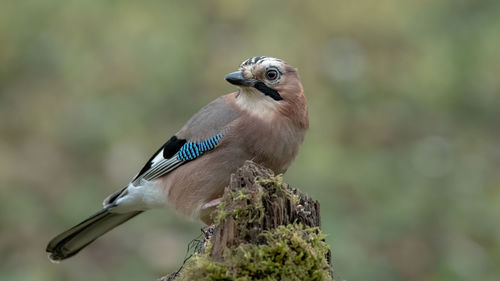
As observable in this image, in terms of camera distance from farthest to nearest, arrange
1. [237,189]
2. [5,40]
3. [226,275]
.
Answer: [5,40]
[237,189]
[226,275]

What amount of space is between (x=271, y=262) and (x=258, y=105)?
2.20m

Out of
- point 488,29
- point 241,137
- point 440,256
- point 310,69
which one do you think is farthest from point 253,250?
point 488,29

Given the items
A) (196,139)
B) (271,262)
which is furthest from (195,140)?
(271,262)

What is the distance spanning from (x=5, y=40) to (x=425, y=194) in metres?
4.78

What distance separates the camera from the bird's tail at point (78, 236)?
5281 mm

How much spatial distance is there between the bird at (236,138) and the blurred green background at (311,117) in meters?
1.62

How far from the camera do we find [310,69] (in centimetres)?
826

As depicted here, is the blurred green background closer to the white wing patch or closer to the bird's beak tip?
the white wing patch

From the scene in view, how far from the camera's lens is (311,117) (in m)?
7.77

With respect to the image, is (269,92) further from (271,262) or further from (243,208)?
(271,262)

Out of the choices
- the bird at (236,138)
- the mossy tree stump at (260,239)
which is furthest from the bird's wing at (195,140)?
the mossy tree stump at (260,239)

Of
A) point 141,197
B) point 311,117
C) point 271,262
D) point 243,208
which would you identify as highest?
point 311,117

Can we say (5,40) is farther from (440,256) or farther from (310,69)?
(440,256)

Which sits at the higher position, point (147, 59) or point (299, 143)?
point (147, 59)
